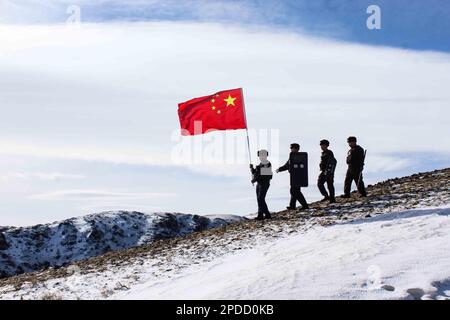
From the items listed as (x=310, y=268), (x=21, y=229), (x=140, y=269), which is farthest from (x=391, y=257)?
(x=21, y=229)

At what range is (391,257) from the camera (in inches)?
460

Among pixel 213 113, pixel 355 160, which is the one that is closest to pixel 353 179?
pixel 355 160

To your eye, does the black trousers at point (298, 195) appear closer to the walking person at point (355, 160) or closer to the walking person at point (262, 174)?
the walking person at point (262, 174)

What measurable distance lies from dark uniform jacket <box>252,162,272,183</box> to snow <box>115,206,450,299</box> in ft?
10.8

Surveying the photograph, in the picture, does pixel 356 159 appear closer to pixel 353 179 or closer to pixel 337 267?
pixel 353 179

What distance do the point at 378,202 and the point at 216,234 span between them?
5.90 metres

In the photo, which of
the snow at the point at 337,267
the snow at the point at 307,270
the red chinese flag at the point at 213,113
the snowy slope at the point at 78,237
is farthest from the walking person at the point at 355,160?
the snowy slope at the point at 78,237

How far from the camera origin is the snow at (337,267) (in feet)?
32.4

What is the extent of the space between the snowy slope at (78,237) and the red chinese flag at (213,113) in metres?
33.5

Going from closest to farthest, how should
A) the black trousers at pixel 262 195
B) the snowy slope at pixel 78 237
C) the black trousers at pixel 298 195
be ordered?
the black trousers at pixel 262 195, the black trousers at pixel 298 195, the snowy slope at pixel 78 237

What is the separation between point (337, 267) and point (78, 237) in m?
45.2

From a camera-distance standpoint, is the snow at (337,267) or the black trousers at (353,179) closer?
the snow at (337,267)
